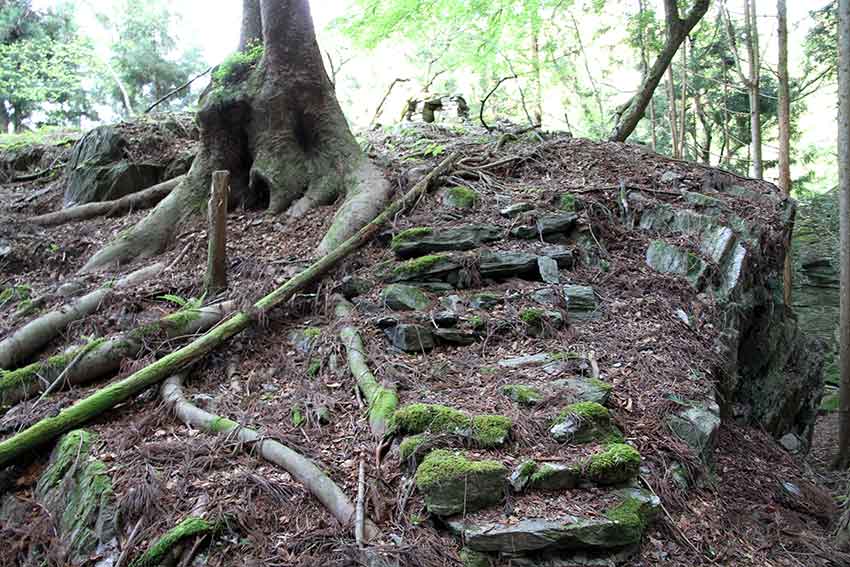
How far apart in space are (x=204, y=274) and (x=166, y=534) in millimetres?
3725

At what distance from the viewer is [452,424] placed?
370 cm

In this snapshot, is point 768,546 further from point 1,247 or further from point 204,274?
point 1,247

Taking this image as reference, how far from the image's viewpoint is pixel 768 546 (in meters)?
3.91

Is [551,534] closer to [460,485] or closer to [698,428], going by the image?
[460,485]

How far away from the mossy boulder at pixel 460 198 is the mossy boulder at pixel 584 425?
146 inches

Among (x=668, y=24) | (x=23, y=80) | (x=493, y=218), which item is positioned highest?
(x=668, y=24)

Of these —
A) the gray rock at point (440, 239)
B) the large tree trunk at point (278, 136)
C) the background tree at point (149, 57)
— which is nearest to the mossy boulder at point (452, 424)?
the gray rock at point (440, 239)

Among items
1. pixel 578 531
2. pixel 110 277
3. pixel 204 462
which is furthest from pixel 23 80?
pixel 578 531

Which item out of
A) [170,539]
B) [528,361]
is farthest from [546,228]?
[170,539]

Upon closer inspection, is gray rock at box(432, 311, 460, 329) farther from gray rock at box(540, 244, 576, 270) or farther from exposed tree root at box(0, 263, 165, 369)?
exposed tree root at box(0, 263, 165, 369)

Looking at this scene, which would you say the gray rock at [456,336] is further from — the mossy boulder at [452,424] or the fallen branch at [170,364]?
the fallen branch at [170,364]

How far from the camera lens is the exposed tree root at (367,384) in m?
4.03

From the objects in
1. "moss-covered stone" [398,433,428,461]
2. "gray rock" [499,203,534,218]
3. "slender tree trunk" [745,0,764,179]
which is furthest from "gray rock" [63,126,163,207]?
"slender tree trunk" [745,0,764,179]

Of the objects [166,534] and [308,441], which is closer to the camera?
[166,534]
